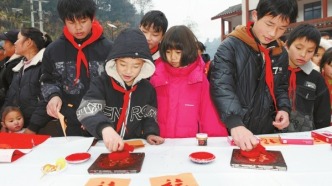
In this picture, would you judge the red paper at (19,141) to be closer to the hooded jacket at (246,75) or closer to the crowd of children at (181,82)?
the crowd of children at (181,82)

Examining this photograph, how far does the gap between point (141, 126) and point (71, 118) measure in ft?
1.90

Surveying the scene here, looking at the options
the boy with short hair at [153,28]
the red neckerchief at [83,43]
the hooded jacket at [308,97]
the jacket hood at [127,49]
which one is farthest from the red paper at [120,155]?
the hooded jacket at [308,97]

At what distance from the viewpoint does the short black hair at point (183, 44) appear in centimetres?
179

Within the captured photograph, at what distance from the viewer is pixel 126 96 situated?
64.3 inches

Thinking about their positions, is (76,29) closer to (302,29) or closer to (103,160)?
(103,160)

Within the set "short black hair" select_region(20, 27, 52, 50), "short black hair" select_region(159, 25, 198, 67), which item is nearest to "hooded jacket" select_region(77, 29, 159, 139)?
"short black hair" select_region(159, 25, 198, 67)

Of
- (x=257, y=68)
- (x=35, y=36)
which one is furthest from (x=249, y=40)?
(x=35, y=36)

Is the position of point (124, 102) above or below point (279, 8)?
below

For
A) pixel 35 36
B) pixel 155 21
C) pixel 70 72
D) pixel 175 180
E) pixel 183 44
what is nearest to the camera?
pixel 175 180

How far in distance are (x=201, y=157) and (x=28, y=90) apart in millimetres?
2001

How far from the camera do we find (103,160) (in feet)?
4.15

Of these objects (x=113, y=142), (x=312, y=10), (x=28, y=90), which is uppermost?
(x=312, y=10)

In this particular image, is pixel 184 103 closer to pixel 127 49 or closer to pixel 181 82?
pixel 181 82

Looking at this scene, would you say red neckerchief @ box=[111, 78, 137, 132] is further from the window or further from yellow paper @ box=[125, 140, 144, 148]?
the window
